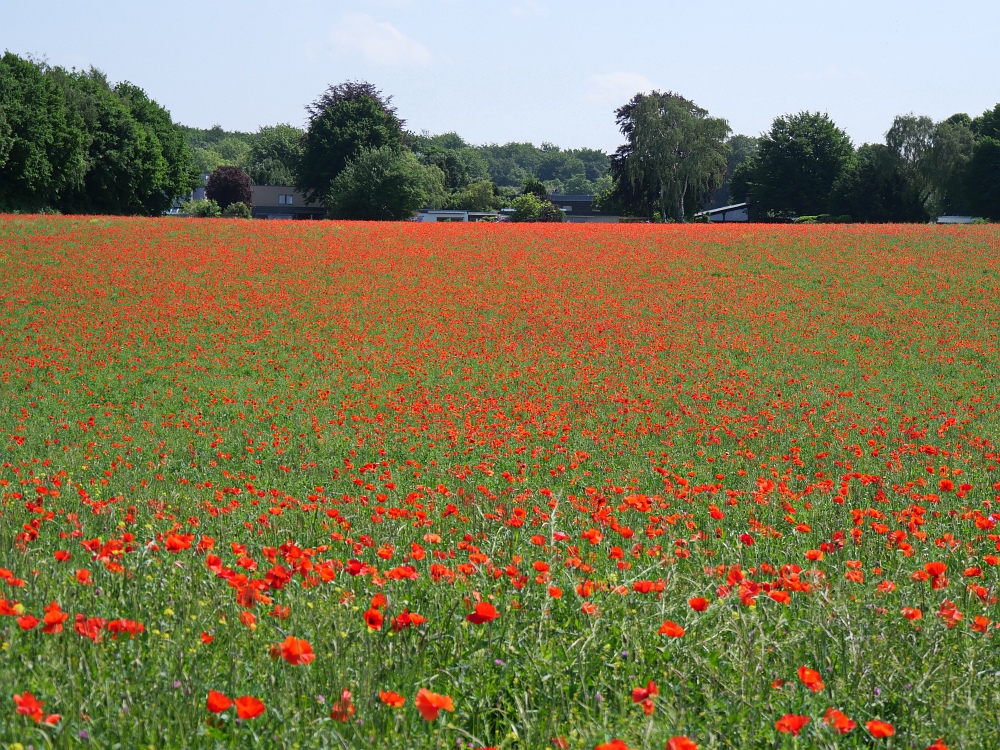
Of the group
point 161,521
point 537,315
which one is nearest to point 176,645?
point 161,521

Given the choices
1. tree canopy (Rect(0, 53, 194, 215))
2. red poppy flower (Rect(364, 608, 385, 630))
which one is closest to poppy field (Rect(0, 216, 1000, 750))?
red poppy flower (Rect(364, 608, 385, 630))

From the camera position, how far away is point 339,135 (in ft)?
234

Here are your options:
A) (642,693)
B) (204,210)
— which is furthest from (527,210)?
(642,693)

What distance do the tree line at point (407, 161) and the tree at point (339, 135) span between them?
0.12 metres

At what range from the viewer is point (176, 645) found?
10.6 feet

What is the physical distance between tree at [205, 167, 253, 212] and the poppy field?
69.9 m

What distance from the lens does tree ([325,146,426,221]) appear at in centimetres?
5638

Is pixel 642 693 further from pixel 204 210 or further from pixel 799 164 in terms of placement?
pixel 799 164

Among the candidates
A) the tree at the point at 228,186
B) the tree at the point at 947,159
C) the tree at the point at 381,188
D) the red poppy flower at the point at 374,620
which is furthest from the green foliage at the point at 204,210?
the red poppy flower at the point at 374,620

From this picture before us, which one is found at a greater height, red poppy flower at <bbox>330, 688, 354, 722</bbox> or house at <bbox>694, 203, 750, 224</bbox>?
house at <bbox>694, 203, 750, 224</bbox>

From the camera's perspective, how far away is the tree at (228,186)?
9762cm

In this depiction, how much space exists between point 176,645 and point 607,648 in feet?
5.76

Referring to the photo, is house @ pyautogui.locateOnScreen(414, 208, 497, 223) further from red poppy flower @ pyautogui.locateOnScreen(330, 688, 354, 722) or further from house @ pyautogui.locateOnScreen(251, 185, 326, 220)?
red poppy flower @ pyautogui.locateOnScreen(330, 688, 354, 722)

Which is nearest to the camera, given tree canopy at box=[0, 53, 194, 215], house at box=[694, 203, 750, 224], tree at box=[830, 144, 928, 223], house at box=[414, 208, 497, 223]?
tree canopy at box=[0, 53, 194, 215]
